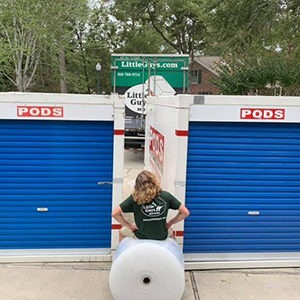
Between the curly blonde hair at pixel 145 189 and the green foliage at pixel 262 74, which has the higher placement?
the green foliage at pixel 262 74

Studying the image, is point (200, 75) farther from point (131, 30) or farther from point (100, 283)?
point (100, 283)

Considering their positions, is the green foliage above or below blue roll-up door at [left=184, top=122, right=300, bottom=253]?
above

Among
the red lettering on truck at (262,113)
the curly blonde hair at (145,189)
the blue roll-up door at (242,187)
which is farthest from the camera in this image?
the blue roll-up door at (242,187)

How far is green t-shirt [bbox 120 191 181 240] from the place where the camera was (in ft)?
12.0

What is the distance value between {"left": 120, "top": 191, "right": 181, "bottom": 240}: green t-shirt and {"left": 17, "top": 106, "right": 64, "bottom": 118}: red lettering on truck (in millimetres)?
1563

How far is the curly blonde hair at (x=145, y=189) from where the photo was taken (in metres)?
3.61

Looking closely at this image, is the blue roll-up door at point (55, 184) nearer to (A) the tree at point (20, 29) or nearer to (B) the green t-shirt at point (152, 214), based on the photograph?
(B) the green t-shirt at point (152, 214)

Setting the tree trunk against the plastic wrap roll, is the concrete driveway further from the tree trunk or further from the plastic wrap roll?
the tree trunk

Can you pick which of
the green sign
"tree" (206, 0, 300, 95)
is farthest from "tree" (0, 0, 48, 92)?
"tree" (206, 0, 300, 95)

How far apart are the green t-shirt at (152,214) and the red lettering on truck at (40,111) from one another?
1.56 meters

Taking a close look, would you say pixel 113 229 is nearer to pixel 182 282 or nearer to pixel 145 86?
pixel 182 282

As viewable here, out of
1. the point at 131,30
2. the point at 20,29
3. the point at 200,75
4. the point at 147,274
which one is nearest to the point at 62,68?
the point at 20,29

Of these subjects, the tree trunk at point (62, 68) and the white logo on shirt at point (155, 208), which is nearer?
the white logo on shirt at point (155, 208)

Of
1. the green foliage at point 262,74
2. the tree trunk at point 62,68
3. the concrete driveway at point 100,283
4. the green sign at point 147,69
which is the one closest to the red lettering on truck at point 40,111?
the concrete driveway at point 100,283
